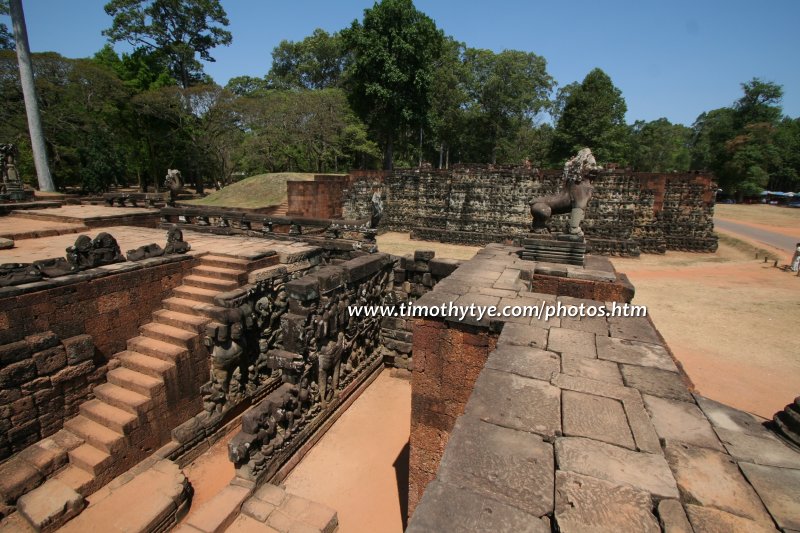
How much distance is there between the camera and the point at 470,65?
3391cm

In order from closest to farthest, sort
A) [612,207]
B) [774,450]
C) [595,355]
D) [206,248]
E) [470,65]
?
[774,450]
[595,355]
[206,248]
[612,207]
[470,65]

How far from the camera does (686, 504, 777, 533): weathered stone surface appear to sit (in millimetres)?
1553

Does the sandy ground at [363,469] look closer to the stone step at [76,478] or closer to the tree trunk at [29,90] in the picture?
the stone step at [76,478]

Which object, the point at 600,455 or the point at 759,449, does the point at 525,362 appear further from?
the point at 759,449

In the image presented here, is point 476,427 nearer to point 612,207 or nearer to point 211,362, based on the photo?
point 211,362

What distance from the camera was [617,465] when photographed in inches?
73.5

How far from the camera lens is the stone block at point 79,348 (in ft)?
16.2

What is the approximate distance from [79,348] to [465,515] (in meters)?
5.90

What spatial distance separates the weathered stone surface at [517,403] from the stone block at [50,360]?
18.4 feet

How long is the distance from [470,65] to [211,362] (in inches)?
1426

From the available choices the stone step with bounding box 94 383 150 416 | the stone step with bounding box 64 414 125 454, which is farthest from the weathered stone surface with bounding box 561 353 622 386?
the stone step with bounding box 64 414 125 454

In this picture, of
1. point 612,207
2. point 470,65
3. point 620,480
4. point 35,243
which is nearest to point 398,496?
point 620,480

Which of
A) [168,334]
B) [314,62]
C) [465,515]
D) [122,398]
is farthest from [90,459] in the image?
[314,62]

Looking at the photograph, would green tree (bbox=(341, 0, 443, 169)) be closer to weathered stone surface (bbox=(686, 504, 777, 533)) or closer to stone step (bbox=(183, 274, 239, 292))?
stone step (bbox=(183, 274, 239, 292))
